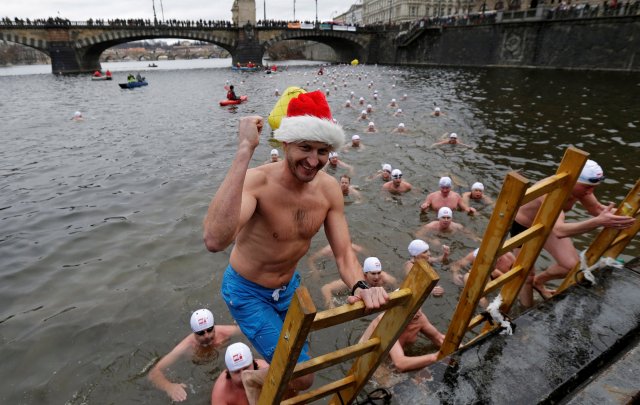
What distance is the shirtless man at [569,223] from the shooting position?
373 centimetres

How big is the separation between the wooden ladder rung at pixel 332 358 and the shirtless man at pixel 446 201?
7.71 meters

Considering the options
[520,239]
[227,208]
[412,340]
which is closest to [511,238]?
[520,239]

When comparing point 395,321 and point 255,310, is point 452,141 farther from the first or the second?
point 395,321

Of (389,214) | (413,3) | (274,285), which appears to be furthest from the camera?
(413,3)

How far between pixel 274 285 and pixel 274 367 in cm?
151

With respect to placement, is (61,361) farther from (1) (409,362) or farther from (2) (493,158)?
(2) (493,158)

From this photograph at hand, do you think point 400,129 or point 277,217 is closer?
point 277,217

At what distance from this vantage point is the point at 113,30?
185ft

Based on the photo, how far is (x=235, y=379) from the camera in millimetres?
4348

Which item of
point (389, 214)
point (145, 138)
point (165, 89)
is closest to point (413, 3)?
point (165, 89)

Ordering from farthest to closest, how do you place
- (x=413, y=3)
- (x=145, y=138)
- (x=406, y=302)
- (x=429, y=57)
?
(x=413, y=3) → (x=429, y=57) → (x=145, y=138) → (x=406, y=302)

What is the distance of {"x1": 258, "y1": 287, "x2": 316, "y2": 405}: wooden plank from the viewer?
1.59m

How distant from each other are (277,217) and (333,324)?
146cm

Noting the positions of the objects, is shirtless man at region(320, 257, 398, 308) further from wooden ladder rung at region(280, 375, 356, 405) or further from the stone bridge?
the stone bridge
